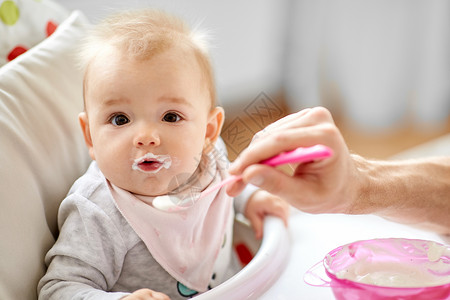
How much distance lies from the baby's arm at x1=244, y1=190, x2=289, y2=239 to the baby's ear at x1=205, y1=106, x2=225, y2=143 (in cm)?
14

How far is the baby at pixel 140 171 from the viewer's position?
0.76 meters

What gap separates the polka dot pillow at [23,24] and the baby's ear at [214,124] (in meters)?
0.38

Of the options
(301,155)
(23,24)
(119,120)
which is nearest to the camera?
(301,155)

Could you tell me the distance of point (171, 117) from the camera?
2.60ft

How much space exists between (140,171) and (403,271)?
373mm

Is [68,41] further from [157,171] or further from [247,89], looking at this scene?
[247,89]

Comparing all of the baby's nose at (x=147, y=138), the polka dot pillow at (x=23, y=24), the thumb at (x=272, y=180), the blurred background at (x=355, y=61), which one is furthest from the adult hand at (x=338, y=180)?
the blurred background at (x=355, y=61)

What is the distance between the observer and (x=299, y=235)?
941 mm

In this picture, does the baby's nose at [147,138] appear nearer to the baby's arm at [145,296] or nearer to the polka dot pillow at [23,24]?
the baby's arm at [145,296]

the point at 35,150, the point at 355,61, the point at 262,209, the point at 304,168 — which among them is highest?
the point at 304,168

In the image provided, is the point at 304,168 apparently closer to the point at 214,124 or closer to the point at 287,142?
the point at 287,142

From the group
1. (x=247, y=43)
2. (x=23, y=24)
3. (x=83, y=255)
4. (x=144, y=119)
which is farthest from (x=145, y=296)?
(x=247, y=43)

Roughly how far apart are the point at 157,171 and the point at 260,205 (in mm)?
265

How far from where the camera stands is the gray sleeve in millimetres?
708
